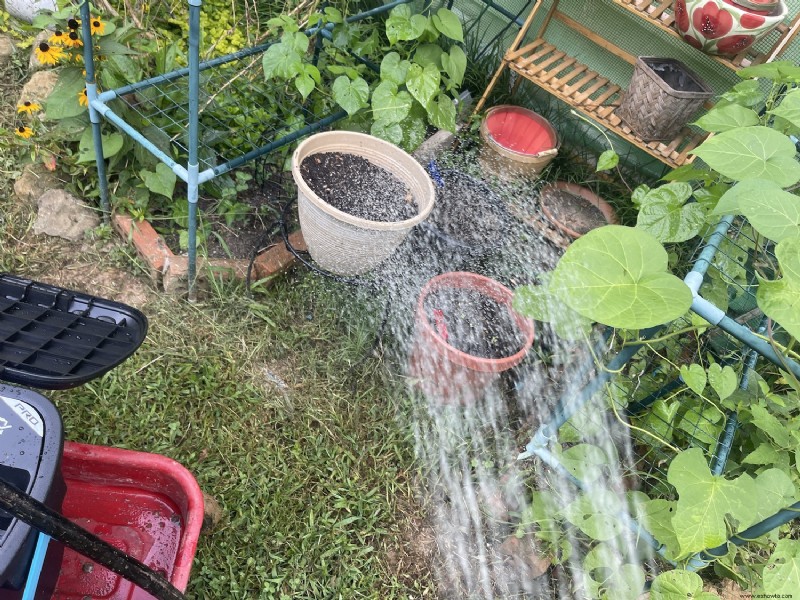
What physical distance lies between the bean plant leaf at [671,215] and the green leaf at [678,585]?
779 millimetres

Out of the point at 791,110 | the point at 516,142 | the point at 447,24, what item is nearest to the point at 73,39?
the point at 447,24

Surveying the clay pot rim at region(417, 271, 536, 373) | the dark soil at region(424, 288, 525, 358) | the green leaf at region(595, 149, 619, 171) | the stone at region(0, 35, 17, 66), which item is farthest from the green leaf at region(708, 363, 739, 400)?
the stone at region(0, 35, 17, 66)

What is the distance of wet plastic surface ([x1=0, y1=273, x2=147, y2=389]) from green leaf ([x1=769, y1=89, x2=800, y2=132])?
67.3 inches

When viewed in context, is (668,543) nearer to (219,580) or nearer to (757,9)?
(219,580)

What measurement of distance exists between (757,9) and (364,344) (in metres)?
1.95

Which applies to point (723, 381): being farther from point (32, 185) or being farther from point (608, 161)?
point (32, 185)

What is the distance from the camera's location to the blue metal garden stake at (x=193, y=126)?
1.62 m

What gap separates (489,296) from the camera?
2.30m

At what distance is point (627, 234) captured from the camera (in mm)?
1181

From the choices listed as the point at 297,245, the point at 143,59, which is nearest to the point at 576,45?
the point at 297,245

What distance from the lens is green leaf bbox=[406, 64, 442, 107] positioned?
2.29 m

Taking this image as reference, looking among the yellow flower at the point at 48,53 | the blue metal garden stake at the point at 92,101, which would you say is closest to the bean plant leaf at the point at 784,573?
the blue metal garden stake at the point at 92,101

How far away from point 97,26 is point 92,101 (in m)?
0.25

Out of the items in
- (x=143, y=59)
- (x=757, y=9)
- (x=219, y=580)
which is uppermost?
(x=757, y=9)
